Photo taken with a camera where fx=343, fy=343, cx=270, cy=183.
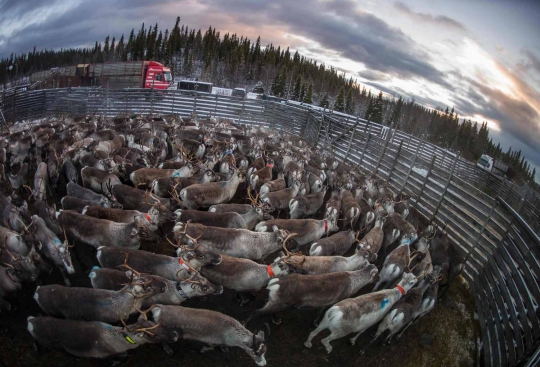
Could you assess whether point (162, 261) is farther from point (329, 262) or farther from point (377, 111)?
point (377, 111)

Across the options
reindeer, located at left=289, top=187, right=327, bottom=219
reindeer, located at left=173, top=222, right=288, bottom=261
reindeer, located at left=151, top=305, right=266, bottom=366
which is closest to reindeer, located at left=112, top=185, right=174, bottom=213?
reindeer, located at left=173, top=222, right=288, bottom=261

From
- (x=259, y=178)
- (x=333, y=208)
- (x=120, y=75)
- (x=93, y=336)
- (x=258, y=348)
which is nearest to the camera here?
(x=93, y=336)

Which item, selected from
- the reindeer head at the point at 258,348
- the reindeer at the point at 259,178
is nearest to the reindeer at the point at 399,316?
the reindeer head at the point at 258,348

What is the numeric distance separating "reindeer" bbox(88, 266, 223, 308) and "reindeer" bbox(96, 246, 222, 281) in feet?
1.14

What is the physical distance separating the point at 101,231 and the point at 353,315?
187 inches

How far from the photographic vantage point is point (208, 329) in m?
4.86

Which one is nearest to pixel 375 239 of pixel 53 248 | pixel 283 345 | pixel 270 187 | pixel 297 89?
pixel 270 187

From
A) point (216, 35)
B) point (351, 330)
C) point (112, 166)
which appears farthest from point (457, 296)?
point (216, 35)

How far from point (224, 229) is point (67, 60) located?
77226 mm

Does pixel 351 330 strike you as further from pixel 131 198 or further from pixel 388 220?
pixel 131 198

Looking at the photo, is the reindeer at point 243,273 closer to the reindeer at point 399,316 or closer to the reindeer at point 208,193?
the reindeer at point 399,316

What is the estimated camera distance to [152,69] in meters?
35.0

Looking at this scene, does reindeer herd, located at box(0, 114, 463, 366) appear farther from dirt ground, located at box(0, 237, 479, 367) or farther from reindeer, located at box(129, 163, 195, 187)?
dirt ground, located at box(0, 237, 479, 367)

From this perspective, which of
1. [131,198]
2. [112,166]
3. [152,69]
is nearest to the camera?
[131,198]
